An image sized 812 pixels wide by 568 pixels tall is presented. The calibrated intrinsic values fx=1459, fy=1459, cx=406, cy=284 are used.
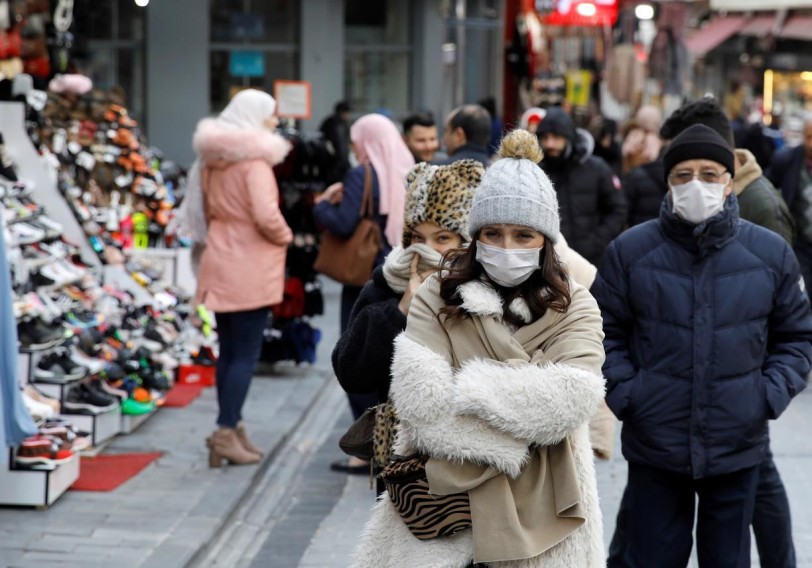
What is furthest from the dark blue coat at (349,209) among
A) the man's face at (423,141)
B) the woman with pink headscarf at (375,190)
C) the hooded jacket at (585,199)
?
the hooded jacket at (585,199)

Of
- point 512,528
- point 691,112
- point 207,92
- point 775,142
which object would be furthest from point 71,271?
point 775,142

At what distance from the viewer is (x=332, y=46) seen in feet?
70.3

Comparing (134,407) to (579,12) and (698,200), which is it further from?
(579,12)

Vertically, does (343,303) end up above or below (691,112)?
below

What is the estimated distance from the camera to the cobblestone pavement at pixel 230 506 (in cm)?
662

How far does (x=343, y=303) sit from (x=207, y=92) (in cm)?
1303

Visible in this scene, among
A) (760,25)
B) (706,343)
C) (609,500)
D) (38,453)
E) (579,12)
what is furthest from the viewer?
(760,25)

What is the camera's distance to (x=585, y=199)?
9328mm

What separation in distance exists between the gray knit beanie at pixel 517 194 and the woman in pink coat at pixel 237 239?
425 centimetres

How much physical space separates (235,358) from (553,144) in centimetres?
245

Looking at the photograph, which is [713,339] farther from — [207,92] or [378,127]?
[207,92]

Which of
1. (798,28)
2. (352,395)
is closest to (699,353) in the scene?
(352,395)

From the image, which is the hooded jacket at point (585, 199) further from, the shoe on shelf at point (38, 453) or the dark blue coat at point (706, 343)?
the dark blue coat at point (706, 343)

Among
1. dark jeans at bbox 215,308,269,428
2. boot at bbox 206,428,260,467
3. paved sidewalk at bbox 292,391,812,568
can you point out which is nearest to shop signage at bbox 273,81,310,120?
paved sidewalk at bbox 292,391,812,568
